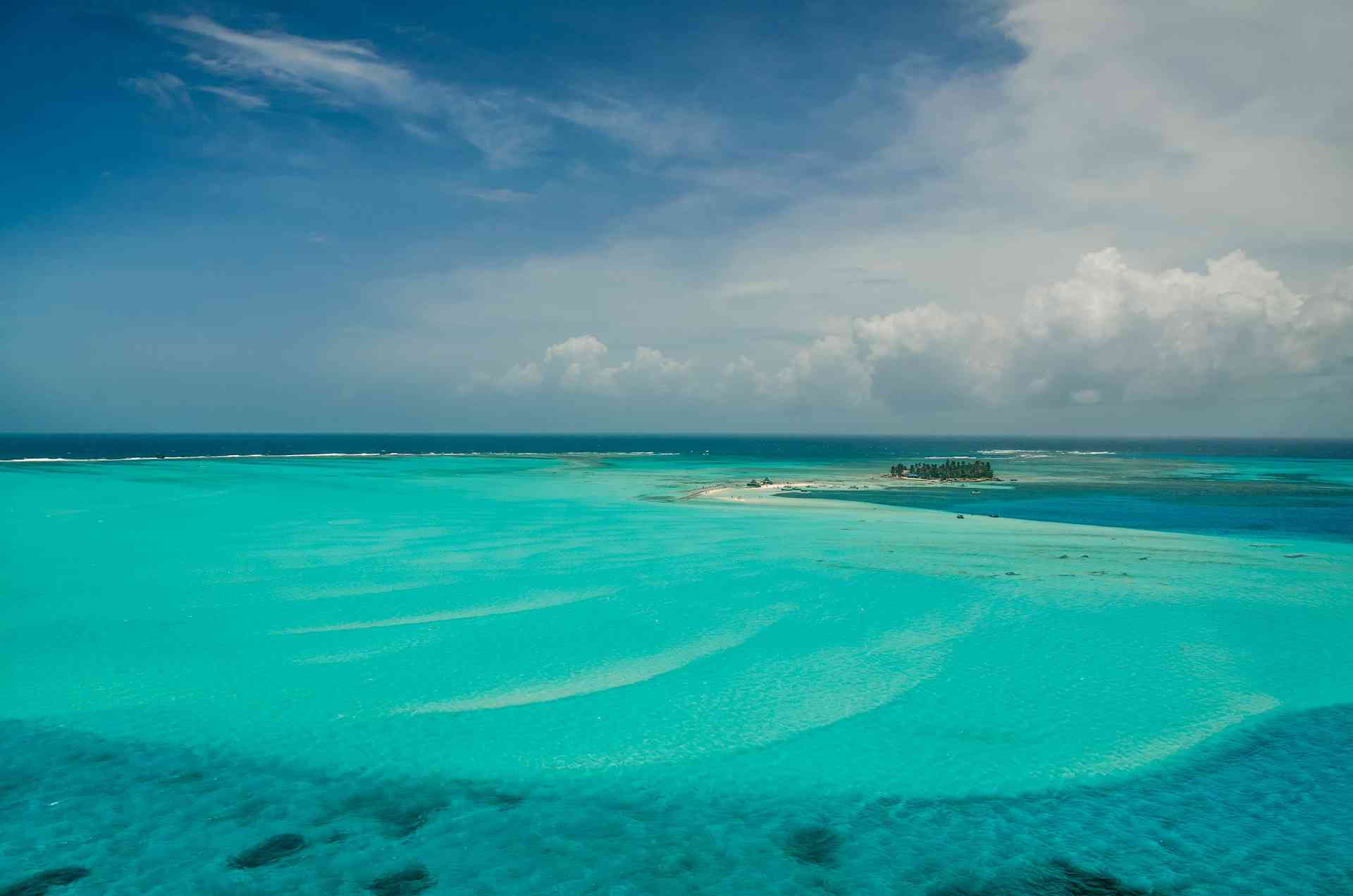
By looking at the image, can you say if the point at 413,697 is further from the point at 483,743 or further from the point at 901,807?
the point at 901,807

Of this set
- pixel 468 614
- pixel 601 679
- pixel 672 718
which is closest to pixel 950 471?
pixel 468 614

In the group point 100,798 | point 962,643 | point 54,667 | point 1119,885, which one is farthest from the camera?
point 962,643

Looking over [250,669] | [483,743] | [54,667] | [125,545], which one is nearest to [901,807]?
[483,743]

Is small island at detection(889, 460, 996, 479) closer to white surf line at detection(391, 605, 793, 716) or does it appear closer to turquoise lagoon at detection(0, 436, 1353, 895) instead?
turquoise lagoon at detection(0, 436, 1353, 895)

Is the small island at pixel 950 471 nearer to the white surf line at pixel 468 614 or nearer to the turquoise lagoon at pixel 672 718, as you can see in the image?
the turquoise lagoon at pixel 672 718

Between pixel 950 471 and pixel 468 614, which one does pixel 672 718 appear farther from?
pixel 950 471

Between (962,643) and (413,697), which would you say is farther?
(962,643)

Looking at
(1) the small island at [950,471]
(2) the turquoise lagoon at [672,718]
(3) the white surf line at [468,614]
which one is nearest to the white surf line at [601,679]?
(2) the turquoise lagoon at [672,718]
